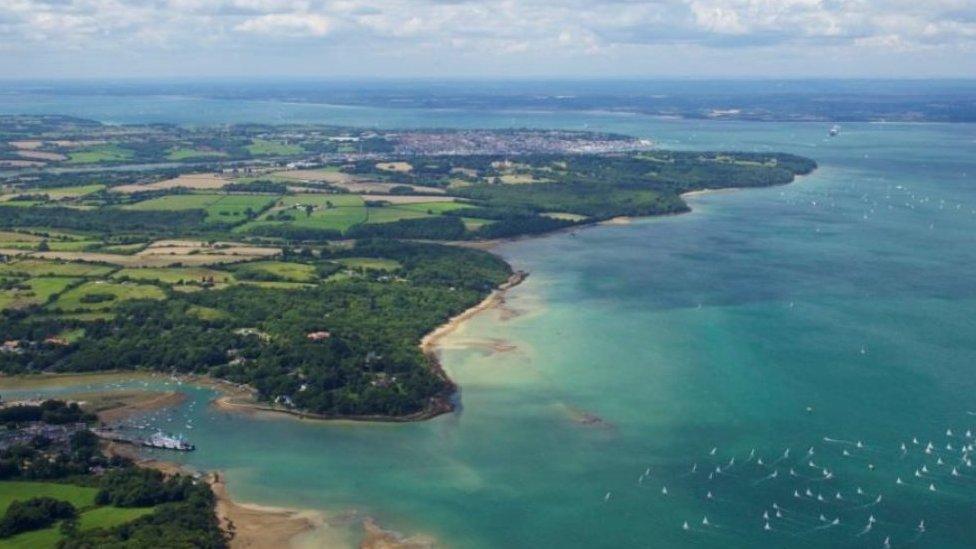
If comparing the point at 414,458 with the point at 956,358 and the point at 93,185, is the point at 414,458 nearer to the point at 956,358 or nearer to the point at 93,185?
the point at 956,358

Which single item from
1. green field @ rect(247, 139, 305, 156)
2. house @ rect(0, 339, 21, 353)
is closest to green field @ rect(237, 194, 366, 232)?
house @ rect(0, 339, 21, 353)

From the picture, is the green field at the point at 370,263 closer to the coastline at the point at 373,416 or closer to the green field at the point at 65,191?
the coastline at the point at 373,416

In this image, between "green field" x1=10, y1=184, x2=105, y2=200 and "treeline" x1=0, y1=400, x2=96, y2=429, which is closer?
"treeline" x1=0, y1=400, x2=96, y2=429

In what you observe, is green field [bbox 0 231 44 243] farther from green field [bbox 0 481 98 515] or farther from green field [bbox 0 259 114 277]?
green field [bbox 0 481 98 515]

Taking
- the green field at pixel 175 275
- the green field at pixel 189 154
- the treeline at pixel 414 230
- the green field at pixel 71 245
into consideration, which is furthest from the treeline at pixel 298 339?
the green field at pixel 189 154

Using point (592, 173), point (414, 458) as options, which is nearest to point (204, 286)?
point (414, 458)

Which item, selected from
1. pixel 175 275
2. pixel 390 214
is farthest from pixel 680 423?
pixel 390 214

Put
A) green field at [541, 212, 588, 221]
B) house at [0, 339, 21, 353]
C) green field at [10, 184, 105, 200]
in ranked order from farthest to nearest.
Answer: green field at [10, 184, 105, 200], green field at [541, 212, 588, 221], house at [0, 339, 21, 353]

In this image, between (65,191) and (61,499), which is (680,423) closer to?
(61,499)
